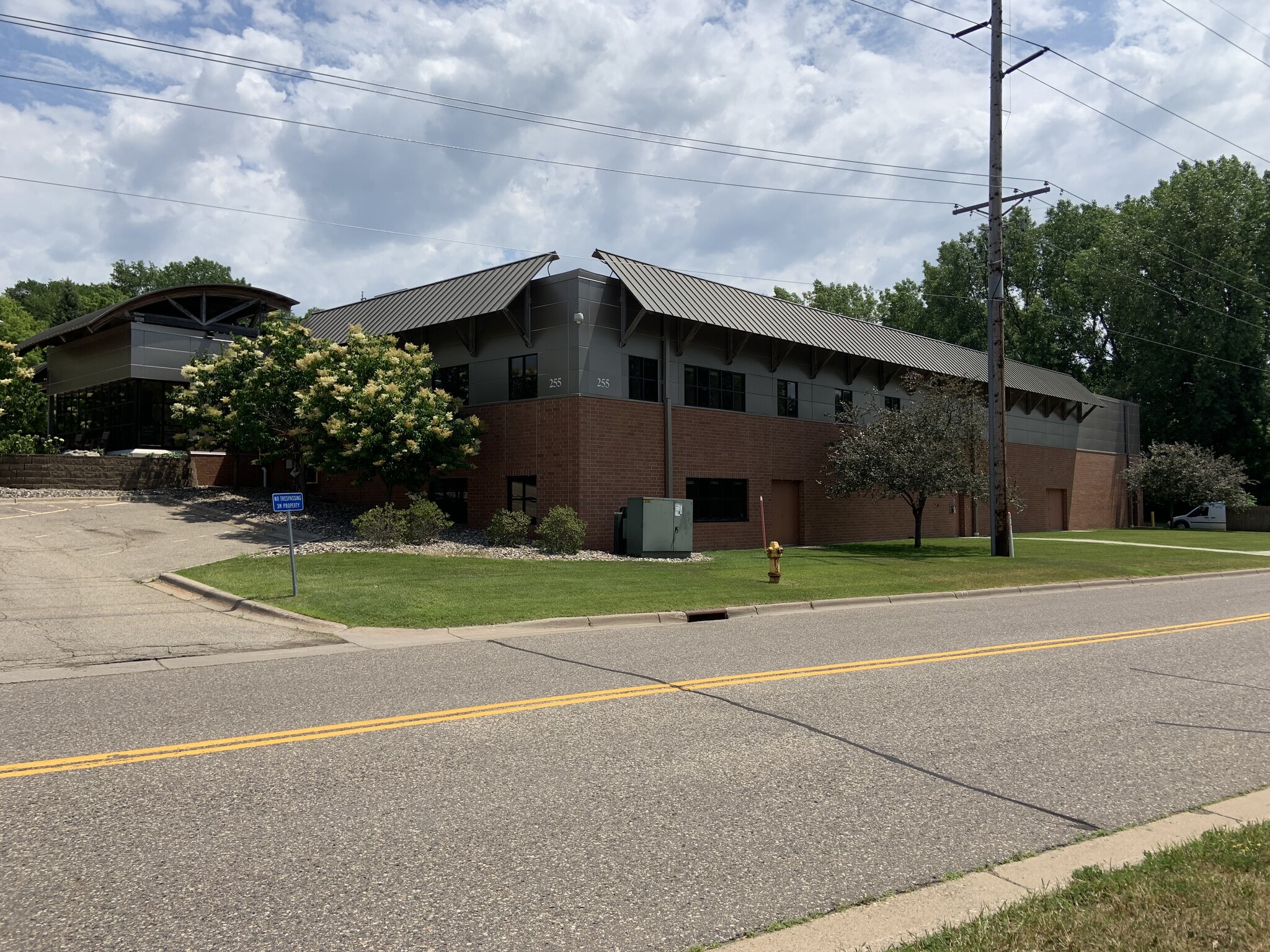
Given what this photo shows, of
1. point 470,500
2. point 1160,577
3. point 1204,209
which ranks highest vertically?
point 1204,209

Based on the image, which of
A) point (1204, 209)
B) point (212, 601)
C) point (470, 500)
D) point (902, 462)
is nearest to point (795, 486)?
point (902, 462)

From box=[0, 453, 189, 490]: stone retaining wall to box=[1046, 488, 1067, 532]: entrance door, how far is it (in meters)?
39.7

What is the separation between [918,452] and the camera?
1099 inches

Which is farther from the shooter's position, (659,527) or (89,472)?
(89,472)

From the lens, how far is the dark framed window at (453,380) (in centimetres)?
2767

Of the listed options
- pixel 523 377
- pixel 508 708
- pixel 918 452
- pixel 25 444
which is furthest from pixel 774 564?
pixel 25 444

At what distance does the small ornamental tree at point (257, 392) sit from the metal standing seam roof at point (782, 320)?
9.53 m

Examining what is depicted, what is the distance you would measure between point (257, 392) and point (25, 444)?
10669mm

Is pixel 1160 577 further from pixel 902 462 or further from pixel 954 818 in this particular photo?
pixel 954 818

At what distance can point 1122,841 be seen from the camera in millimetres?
4445

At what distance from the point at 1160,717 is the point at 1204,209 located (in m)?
61.9

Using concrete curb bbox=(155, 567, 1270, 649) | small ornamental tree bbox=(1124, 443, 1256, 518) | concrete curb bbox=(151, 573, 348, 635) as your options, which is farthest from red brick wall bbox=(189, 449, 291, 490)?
small ornamental tree bbox=(1124, 443, 1256, 518)

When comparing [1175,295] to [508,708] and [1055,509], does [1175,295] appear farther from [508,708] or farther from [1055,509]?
[508,708]

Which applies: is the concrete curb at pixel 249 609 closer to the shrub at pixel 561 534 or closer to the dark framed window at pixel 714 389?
the shrub at pixel 561 534
